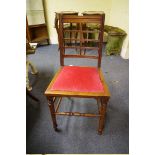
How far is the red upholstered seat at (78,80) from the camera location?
117cm

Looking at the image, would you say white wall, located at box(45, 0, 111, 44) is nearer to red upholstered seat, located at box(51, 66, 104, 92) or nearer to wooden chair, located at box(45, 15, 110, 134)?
wooden chair, located at box(45, 15, 110, 134)

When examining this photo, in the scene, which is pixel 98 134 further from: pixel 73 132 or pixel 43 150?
pixel 43 150

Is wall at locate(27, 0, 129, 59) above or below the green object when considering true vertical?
above

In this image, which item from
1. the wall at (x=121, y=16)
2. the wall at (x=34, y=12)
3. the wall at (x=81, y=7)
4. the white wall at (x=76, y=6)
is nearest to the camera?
the wall at (x=121, y=16)

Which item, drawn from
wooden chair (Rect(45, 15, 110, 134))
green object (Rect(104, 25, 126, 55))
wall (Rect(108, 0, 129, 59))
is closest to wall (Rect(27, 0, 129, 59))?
wall (Rect(108, 0, 129, 59))

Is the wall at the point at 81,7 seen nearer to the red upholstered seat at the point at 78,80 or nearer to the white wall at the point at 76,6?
the white wall at the point at 76,6

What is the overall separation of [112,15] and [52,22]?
1.54 m

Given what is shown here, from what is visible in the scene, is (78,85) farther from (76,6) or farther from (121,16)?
(76,6)

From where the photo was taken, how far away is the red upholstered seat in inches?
45.9

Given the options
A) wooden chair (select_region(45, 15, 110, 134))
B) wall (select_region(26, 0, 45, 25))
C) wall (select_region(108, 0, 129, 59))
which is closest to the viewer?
wooden chair (select_region(45, 15, 110, 134))

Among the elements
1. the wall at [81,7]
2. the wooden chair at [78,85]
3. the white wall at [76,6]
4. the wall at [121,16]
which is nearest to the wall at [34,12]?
the wall at [81,7]
